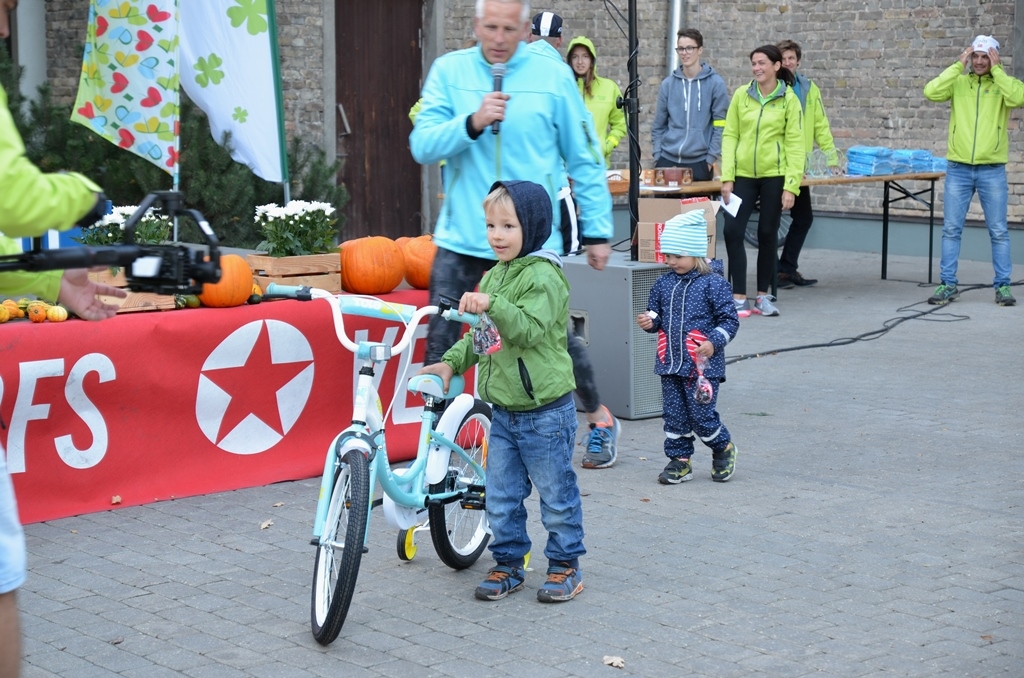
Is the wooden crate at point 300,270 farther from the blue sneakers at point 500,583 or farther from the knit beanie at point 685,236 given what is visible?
the blue sneakers at point 500,583

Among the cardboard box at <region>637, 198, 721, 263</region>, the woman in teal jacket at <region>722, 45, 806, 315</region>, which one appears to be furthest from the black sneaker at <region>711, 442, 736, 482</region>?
the woman in teal jacket at <region>722, 45, 806, 315</region>

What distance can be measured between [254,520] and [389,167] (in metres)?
9.88

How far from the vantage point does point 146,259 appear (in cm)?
297

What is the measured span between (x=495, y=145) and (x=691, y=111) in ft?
24.7

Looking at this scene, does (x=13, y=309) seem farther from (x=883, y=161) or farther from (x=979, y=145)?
(x=883, y=161)

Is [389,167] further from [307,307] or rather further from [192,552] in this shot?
[192,552]

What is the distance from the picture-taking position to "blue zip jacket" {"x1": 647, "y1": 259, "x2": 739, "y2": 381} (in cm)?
663

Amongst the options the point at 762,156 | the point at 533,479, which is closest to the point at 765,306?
the point at 762,156

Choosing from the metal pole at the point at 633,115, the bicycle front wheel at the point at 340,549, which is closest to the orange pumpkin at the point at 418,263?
the metal pole at the point at 633,115

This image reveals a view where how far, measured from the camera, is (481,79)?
235 inches

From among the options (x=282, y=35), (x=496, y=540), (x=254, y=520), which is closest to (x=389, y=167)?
(x=282, y=35)

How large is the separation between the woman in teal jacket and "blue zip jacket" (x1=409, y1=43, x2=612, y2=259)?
5.96m

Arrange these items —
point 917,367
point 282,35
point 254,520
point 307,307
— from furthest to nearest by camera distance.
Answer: point 282,35 < point 917,367 < point 307,307 < point 254,520

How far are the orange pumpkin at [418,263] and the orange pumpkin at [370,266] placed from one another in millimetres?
200
